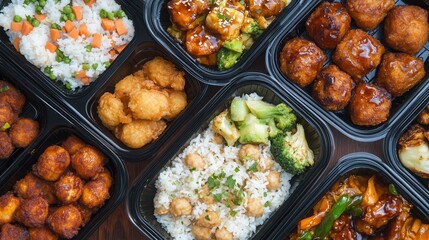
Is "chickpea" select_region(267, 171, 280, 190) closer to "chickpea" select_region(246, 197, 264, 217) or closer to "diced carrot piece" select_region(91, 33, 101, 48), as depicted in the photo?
"chickpea" select_region(246, 197, 264, 217)

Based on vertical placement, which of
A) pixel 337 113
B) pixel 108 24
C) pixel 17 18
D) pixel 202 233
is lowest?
pixel 202 233

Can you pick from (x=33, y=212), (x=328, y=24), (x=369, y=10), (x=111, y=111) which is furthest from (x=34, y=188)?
(x=369, y=10)

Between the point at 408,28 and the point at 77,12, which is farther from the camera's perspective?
the point at 77,12

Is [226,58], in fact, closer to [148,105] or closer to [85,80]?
[148,105]

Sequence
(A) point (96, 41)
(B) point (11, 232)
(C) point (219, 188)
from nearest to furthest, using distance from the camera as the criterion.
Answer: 1. (B) point (11, 232)
2. (C) point (219, 188)
3. (A) point (96, 41)

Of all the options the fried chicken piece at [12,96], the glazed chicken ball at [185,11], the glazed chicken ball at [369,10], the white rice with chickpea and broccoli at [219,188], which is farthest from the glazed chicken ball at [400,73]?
the fried chicken piece at [12,96]

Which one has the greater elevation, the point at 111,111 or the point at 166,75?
the point at 166,75
